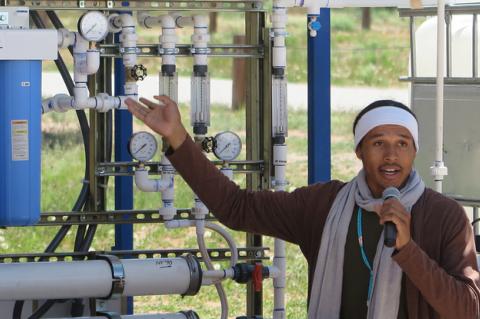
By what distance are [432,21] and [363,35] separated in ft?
42.1

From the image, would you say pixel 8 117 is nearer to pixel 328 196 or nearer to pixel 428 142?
pixel 328 196

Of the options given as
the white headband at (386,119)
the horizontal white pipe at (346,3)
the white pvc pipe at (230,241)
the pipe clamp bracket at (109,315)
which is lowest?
the pipe clamp bracket at (109,315)

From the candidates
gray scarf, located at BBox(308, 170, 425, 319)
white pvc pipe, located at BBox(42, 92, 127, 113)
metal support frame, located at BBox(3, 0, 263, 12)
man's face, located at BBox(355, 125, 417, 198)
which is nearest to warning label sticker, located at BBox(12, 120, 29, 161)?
white pvc pipe, located at BBox(42, 92, 127, 113)

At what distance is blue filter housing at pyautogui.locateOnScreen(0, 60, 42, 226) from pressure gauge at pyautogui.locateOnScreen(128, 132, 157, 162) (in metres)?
0.51

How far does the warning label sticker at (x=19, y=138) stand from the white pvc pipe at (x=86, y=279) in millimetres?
441

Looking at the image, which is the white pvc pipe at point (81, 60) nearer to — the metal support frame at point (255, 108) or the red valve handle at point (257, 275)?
the metal support frame at point (255, 108)

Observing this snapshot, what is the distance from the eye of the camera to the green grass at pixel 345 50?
15758 mm

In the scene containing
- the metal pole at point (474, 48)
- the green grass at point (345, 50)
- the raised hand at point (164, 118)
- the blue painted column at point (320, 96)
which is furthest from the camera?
the green grass at point (345, 50)

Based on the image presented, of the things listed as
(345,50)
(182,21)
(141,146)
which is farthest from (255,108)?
(345,50)

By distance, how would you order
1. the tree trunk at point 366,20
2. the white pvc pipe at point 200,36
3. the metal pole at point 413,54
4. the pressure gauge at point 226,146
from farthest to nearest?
the tree trunk at point 366,20 < the metal pole at point 413,54 < the pressure gauge at point 226,146 < the white pvc pipe at point 200,36

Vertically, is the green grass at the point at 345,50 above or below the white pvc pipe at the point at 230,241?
above

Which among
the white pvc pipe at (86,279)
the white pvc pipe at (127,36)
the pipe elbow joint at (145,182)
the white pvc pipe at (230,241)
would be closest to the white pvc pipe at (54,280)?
the white pvc pipe at (86,279)

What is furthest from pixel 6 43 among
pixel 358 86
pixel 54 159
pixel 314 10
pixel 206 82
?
pixel 358 86

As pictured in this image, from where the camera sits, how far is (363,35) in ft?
62.0
